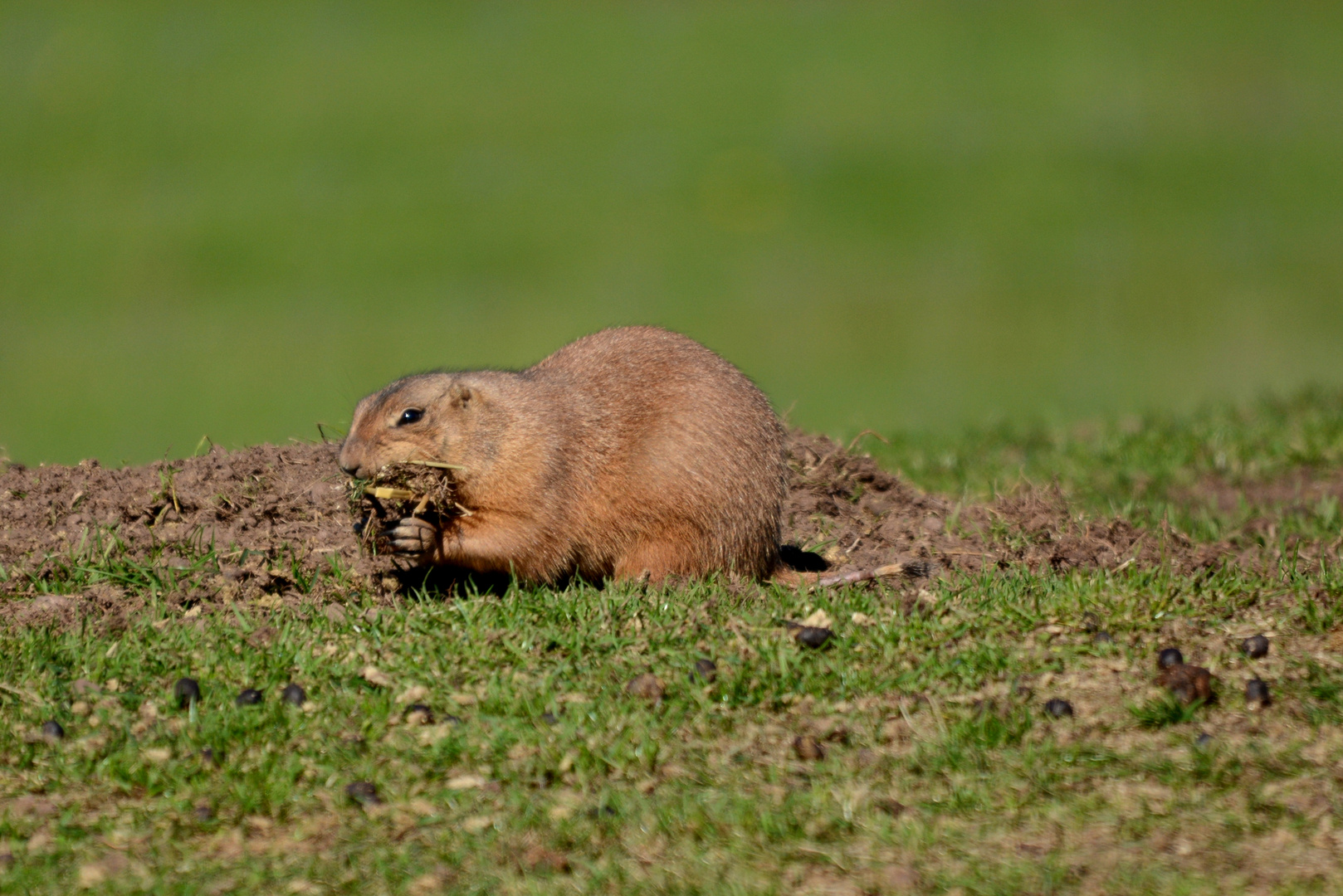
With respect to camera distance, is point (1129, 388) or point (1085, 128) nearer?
point (1129, 388)

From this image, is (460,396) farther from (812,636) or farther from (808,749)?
(808,749)

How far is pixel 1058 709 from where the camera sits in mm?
5438

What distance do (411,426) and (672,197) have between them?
2391cm

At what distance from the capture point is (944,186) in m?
30.0

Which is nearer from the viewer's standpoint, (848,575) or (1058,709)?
(1058,709)

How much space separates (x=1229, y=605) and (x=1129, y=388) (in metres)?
16.2

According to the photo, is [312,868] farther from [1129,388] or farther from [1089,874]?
[1129,388]

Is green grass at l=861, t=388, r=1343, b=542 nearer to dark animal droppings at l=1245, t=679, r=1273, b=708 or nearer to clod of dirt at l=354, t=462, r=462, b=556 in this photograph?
dark animal droppings at l=1245, t=679, r=1273, b=708

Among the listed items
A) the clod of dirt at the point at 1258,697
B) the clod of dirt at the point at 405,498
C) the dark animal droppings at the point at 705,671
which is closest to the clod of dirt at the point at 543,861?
the dark animal droppings at the point at 705,671

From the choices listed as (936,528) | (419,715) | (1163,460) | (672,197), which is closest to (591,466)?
(419,715)

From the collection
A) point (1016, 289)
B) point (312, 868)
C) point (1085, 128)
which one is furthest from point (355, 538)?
point (1085, 128)

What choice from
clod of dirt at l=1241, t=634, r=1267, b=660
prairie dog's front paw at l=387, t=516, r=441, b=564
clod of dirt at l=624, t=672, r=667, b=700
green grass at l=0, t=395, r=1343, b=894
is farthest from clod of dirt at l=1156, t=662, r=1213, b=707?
prairie dog's front paw at l=387, t=516, r=441, b=564

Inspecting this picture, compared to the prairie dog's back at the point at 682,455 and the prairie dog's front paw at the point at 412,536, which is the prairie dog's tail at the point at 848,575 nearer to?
the prairie dog's back at the point at 682,455

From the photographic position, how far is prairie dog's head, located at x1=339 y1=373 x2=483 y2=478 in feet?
21.2
